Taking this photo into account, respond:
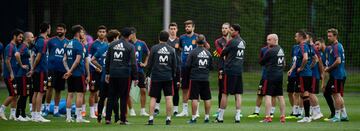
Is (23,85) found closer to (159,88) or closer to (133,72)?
(133,72)

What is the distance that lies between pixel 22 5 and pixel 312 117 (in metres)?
23.8

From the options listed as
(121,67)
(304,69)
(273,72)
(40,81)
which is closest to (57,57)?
(40,81)

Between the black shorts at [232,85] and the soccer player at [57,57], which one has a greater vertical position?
the soccer player at [57,57]

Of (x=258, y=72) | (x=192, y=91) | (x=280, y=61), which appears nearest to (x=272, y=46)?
(x=280, y=61)

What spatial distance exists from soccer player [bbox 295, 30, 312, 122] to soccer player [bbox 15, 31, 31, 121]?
20.4 feet

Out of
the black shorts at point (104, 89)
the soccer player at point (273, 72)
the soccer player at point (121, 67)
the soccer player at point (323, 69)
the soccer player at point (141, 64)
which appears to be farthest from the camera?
the soccer player at point (141, 64)

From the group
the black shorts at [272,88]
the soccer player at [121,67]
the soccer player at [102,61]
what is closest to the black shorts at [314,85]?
the black shorts at [272,88]

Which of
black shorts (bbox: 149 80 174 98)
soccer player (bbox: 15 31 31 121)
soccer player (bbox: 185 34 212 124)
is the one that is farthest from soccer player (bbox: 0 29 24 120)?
soccer player (bbox: 185 34 212 124)

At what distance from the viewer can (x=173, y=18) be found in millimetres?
43094

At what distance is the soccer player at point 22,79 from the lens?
2050cm

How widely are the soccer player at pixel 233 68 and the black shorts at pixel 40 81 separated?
395 centimetres

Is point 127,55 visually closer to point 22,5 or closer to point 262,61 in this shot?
point 262,61

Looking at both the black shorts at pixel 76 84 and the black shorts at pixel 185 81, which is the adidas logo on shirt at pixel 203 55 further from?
the black shorts at pixel 185 81

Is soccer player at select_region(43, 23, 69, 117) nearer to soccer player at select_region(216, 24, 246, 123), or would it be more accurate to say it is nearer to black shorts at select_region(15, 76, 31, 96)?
black shorts at select_region(15, 76, 31, 96)
